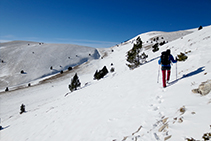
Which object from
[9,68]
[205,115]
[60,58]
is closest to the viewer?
[205,115]

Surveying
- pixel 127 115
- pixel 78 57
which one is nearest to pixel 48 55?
pixel 78 57

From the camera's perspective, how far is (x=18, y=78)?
194ft

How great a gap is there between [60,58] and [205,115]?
87.6m

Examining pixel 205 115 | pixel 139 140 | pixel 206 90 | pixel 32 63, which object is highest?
pixel 32 63

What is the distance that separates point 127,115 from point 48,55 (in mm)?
91024

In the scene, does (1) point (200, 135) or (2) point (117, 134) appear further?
(2) point (117, 134)

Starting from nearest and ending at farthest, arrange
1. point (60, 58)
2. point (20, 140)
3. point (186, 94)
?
point (186, 94)
point (20, 140)
point (60, 58)

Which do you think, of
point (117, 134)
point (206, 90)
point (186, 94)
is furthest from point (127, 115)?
point (206, 90)

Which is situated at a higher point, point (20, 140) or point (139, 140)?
point (139, 140)

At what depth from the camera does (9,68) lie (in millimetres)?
68562

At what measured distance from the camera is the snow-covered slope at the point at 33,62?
60.1 metres

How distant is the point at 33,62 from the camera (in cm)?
7450

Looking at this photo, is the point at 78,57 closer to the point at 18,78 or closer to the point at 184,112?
the point at 18,78

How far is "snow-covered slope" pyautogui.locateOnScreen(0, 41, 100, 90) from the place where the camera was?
60.1 m
